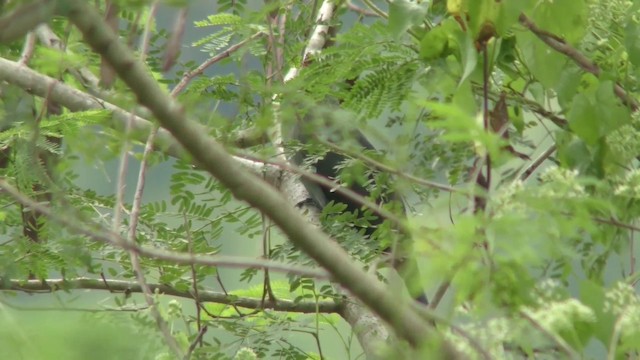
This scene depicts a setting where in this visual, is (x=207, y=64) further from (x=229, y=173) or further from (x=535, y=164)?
(x=229, y=173)

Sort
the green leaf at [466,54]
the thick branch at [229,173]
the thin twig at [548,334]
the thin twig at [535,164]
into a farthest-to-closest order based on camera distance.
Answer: the thin twig at [535,164]
the green leaf at [466,54]
the thin twig at [548,334]
the thick branch at [229,173]

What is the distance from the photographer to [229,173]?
25.2 inches

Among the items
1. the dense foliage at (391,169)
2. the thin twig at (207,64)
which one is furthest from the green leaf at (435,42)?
the thin twig at (207,64)

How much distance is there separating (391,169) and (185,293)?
1.04 m

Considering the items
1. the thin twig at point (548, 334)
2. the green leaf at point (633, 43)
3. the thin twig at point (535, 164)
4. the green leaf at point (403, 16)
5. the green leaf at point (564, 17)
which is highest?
the green leaf at point (403, 16)

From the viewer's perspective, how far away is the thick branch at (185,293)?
187 centimetres

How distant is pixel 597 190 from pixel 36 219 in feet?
3.41

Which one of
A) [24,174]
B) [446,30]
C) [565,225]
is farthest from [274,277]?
[565,225]

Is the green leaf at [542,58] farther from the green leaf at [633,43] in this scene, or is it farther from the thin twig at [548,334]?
the thin twig at [548,334]

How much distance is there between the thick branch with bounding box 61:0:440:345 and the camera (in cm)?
60

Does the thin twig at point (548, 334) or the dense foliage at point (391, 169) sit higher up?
the dense foliage at point (391, 169)

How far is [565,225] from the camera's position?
0.84m

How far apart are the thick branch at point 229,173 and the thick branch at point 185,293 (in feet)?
3.94

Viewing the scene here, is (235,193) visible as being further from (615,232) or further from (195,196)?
(195,196)
